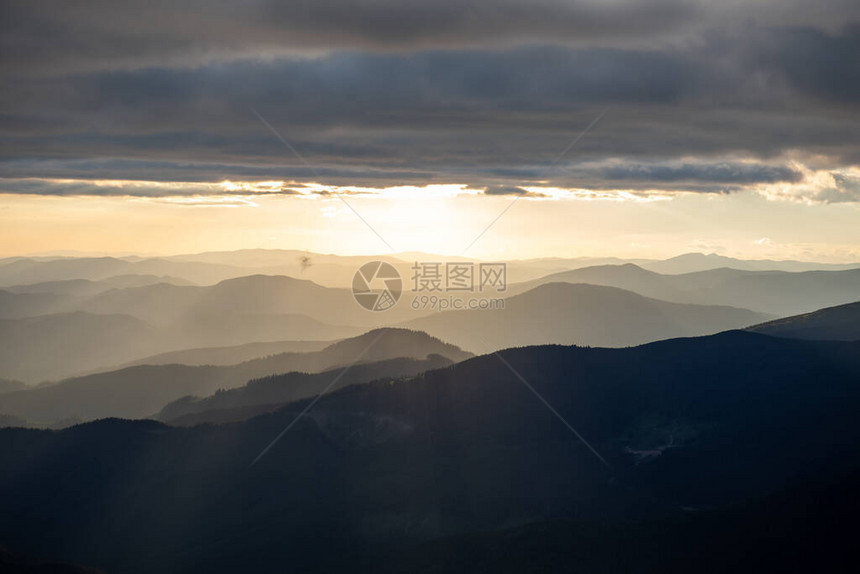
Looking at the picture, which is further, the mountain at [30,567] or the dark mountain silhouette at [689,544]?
the mountain at [30,567]

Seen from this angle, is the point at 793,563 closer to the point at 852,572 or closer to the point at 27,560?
the point at 852,572

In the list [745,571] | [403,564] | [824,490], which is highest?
[824,490]

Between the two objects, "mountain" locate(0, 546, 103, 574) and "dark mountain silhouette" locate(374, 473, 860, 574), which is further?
"mountain" locate(0, 546, 103, 574)

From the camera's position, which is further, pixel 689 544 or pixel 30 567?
pixel 689 544

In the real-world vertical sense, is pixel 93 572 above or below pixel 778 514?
below

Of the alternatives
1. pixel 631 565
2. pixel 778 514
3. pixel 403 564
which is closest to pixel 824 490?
pixel 778 514

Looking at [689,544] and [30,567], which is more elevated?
[689,544]

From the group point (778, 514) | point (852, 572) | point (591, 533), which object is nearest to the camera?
point (852, 572)

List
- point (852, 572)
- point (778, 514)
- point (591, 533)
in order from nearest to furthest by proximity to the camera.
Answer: point (852, 572), point (778, 514), point (591, 533)

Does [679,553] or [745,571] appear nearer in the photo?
[745,571]

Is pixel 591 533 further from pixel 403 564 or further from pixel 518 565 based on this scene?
pixel 403 564
